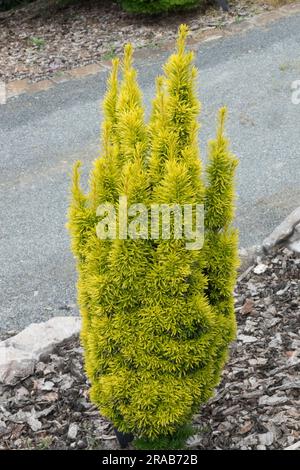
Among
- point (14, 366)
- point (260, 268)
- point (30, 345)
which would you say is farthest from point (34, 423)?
point (260, 268)

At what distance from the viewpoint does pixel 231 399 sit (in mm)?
3936

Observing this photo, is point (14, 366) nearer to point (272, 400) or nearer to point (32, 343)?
point (32, 343)

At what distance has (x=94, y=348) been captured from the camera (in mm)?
3252

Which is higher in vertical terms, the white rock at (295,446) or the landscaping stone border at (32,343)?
the landscaping stone border at (32,343)

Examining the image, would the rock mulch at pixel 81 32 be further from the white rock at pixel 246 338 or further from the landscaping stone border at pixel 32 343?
the white rock at pixel 246 338

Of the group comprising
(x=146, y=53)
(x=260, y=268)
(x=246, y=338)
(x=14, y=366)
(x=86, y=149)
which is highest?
(x=146, y=53)

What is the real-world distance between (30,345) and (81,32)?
676 centimetres

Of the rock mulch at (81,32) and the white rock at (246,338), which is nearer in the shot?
the white rock at (246,338)

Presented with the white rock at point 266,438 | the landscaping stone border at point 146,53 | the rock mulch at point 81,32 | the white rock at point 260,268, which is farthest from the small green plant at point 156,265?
the rock mulch at point 81,32

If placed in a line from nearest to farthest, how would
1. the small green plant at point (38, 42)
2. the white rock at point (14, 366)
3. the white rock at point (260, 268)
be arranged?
the white rock at point (14, 366), the white rock at point (260, 268), the small green plant at point (38, 42)

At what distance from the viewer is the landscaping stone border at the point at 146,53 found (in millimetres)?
9023

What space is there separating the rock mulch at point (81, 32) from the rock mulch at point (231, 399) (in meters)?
5.60

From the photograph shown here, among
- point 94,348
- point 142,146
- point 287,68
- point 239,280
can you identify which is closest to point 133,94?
point 142,146
